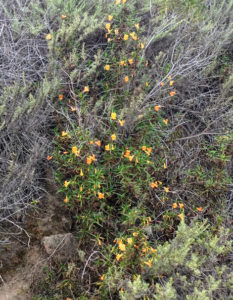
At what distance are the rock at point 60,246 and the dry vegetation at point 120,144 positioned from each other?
7 centimetres

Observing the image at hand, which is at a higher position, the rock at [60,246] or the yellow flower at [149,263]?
the rock at [60,246]

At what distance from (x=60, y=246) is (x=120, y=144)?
1122 millimetres

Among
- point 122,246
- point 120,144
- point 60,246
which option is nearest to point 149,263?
point 122,246

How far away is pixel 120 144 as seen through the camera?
3.06 meters

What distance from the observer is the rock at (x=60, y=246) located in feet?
8.33

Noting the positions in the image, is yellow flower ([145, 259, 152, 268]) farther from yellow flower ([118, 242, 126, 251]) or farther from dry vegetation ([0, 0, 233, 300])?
yellow flower ([118, 242, 126, 251])

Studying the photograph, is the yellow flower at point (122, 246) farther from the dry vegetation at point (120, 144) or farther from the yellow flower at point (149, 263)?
the yellow flower at point (149, 263)

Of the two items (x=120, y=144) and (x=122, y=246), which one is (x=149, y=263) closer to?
(x=122, y=246)

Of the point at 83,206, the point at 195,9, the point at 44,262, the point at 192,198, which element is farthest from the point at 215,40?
the point at 44,262

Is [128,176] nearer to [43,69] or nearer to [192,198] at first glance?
[192,198]

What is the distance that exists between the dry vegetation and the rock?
0.07 meters

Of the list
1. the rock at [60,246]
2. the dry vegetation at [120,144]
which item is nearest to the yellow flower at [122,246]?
the dry vegetation at [120,144]

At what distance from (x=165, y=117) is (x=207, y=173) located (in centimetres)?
79

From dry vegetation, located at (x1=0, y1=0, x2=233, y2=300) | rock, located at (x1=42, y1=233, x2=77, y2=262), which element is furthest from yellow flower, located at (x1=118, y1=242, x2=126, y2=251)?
rock, located at (x1=42, y1=233, x2=77, y2=262)
